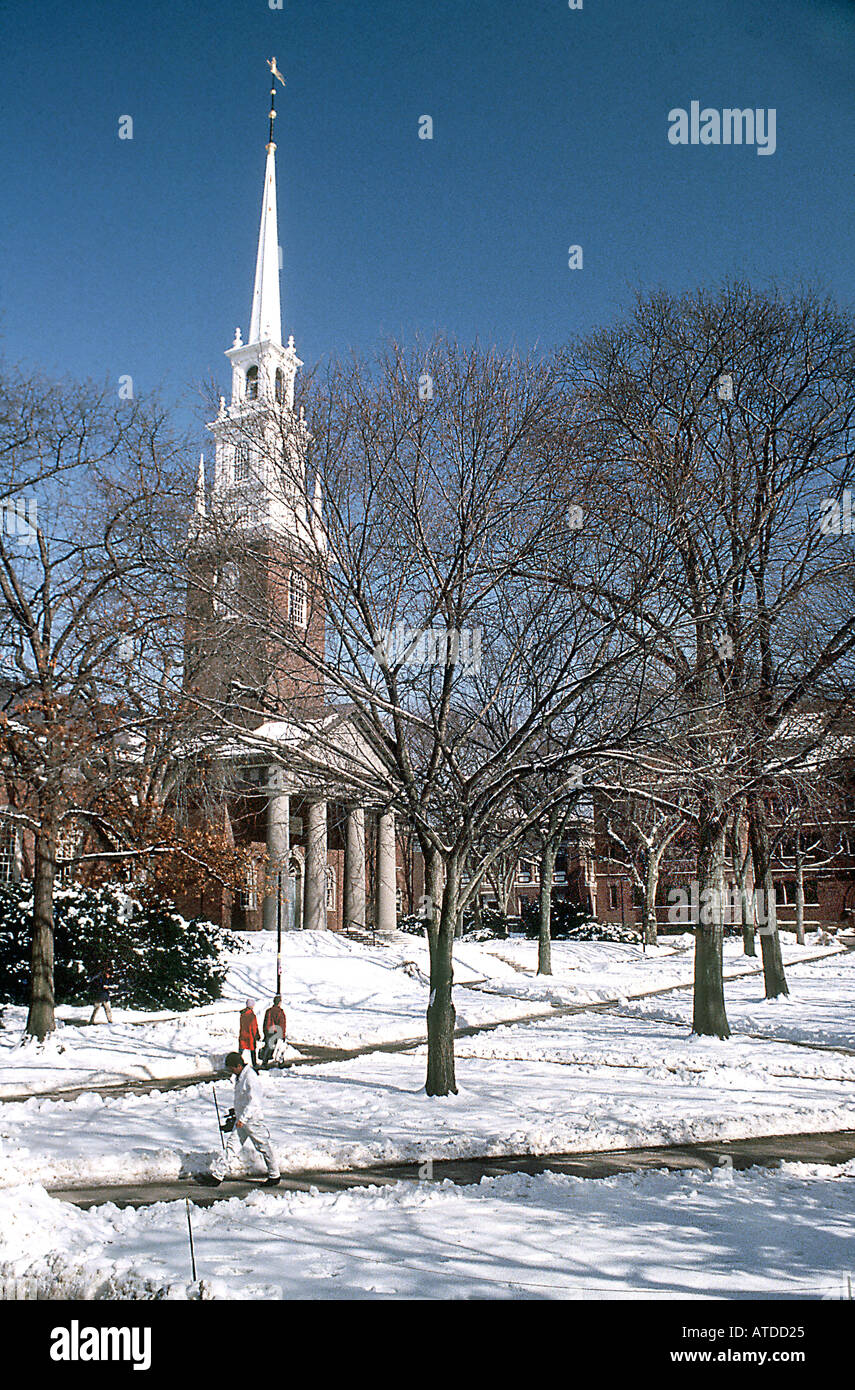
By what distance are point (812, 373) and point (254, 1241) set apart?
17.2m

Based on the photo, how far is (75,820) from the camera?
19.0 meters

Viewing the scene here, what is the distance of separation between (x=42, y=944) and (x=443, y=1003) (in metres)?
9.28

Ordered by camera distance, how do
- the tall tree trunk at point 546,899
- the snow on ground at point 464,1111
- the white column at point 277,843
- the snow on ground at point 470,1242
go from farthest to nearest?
the white column at point 277,843
the tall tree trunk at point 546,899
the snow on ground at point 464,1111
the snow on ground at point 470,1242

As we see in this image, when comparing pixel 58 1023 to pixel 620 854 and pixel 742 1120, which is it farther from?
pixel 620 854

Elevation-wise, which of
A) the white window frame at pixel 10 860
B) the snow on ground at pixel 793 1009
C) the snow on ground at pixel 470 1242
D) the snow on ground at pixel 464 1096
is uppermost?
the white window frame at pixel 10 860

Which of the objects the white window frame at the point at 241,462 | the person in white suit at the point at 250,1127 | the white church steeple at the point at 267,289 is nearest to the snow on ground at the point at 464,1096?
the person in white suit at the point at 250,1127

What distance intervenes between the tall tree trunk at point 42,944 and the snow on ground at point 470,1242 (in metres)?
11.1

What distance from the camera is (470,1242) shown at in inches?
281

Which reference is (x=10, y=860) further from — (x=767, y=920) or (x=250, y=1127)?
(x=250, y=1127)

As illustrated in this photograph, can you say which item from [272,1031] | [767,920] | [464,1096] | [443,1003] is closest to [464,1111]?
[464,1096]

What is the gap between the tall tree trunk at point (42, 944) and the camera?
17984 millimetres

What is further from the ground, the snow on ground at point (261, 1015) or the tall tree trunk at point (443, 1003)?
the tall tree trunk at point (443, 1003)

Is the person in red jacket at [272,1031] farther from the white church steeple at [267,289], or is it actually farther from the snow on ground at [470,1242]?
the white church steeple at [267,289]
